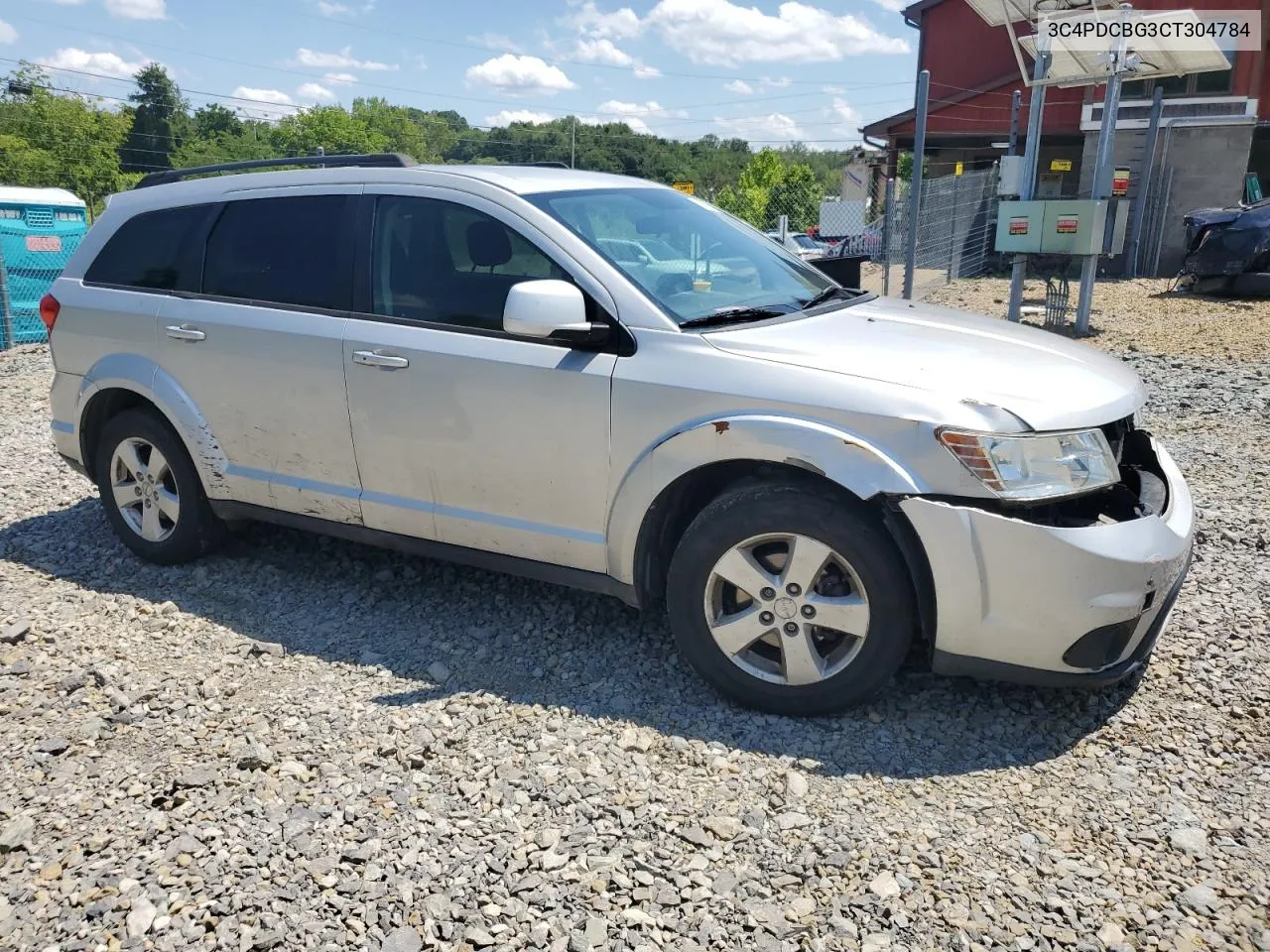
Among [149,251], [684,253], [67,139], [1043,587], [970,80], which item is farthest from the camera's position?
[67,139]

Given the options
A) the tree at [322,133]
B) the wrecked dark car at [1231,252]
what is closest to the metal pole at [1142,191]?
the wrecked dark car at [1231,252]

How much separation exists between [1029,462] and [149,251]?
4006mm

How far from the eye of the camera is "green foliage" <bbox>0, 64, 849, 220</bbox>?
167ft

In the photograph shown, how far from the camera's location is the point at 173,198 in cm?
467

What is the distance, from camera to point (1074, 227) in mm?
10688

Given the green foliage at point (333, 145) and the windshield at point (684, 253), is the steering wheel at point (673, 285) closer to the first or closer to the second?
the windshield at point (684, 253)

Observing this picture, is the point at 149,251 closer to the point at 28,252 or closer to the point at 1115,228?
the point at 28,252

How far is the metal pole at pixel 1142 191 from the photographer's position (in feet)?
55.3

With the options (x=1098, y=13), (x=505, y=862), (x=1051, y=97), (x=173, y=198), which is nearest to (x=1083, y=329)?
(x=1098, y=13)

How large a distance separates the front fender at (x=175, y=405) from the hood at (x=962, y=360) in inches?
95.7

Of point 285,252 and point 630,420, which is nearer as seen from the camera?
point 630,420

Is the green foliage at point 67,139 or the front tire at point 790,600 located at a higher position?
the green foliage at point 67,139

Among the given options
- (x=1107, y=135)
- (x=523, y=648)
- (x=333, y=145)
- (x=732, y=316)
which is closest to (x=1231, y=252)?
(x=1107, y=135)

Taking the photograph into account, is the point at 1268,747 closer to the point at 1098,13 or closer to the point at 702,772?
the point at 702,772
